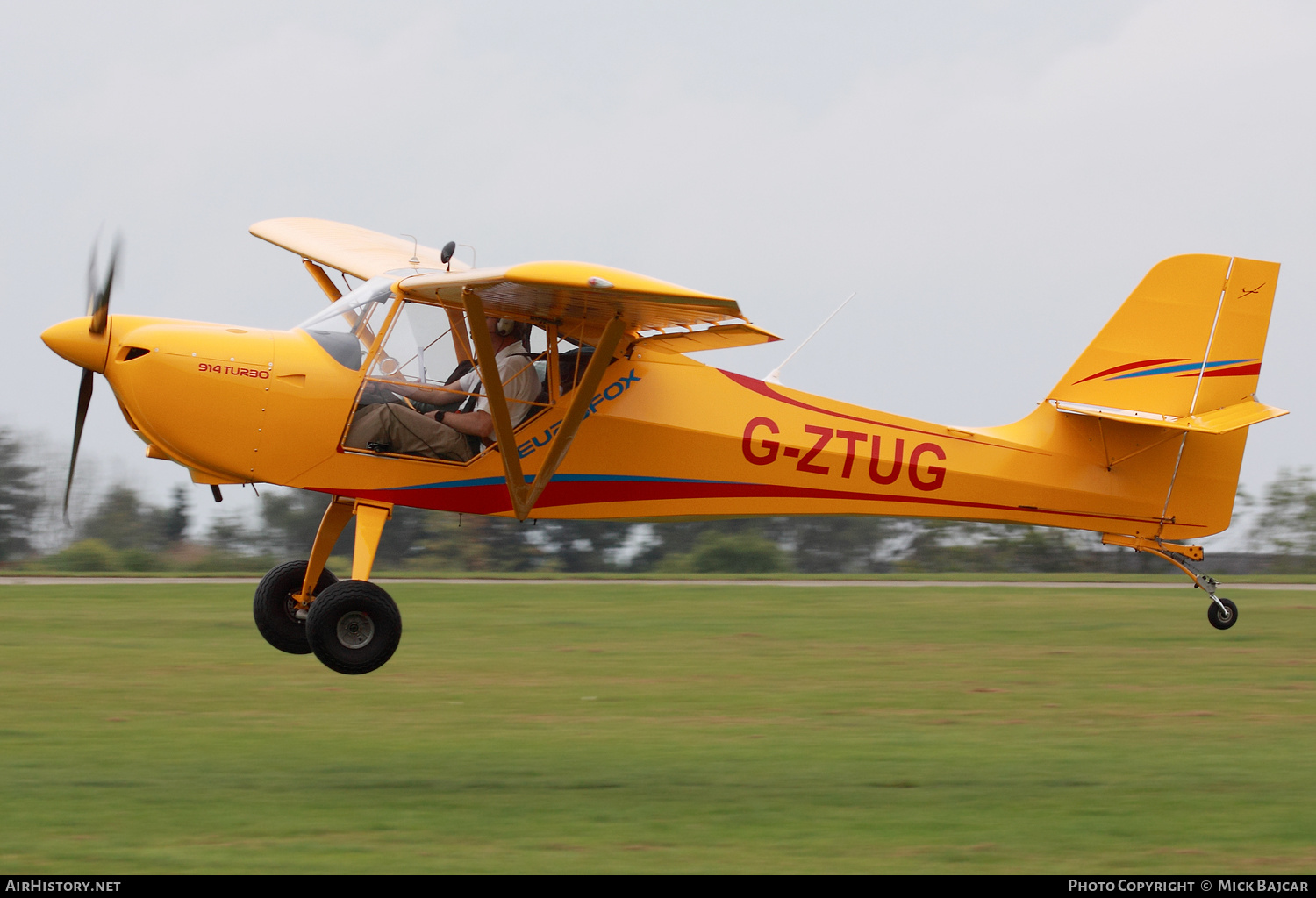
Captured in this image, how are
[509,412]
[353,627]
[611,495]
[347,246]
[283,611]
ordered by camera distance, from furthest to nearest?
1. [347,246]
2. [283,611]
3. [611,495]
4. [509,412]
5. [353,627]

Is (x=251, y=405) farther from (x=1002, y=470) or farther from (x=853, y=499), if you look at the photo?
(x=1002, y=470)

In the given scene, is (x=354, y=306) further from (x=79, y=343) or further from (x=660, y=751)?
(x=660, y=751)

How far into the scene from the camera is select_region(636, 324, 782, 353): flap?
31.0ft

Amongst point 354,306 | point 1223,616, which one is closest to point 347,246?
point 354,306

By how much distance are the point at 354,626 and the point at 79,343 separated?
102 inches

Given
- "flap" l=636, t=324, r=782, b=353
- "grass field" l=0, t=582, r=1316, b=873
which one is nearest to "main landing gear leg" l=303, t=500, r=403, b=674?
"grass field" l=0, t=582, r=1316, b=873

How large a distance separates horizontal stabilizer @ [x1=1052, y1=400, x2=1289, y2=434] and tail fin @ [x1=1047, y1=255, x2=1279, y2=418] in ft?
0.29

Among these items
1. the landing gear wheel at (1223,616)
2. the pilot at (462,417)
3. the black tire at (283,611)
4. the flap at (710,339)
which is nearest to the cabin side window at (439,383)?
the pilot at (462,417)

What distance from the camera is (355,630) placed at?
8.68 metres

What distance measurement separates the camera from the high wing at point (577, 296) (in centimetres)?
740

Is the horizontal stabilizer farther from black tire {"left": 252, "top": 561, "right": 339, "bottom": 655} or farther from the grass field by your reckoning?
black tire {"left": 252, "top": 561, "right": 339, "bottom": 655}

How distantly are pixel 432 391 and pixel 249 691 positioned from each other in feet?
8.13

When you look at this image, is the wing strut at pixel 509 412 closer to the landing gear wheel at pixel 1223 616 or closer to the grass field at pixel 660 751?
the grass field at pixel 660 751

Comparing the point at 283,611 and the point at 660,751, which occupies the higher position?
the point at 660,751
